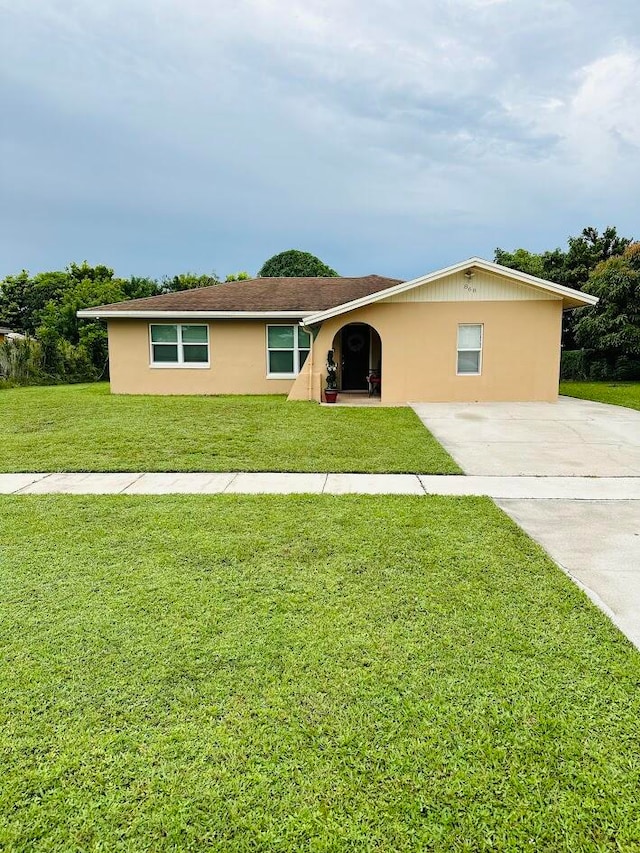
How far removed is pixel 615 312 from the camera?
22281 millimetres

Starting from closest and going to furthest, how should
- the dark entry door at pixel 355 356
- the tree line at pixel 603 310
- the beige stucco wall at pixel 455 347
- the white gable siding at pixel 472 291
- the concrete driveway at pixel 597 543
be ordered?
the concrete driveway at pixel 597 543, the white gable siding at pixel 472 291, the beige stucco wall at pixel 455 347, the dark entry door at pixel 355 356, the tree line at pixel 603 310

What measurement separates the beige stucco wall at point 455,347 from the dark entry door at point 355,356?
3552 mm

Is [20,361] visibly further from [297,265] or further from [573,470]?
[297,265]

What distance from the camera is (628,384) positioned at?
2114 cm

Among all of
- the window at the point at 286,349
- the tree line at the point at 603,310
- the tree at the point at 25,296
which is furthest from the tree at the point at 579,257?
the tree at the point at 25,296

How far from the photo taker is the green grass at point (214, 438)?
24.5 feet

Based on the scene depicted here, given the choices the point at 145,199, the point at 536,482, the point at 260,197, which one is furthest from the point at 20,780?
the point at 145,199

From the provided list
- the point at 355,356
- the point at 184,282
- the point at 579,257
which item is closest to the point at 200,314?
the point at 355,356

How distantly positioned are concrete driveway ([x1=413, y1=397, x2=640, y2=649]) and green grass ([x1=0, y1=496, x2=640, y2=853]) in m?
0.36

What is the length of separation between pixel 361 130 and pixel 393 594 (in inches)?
852

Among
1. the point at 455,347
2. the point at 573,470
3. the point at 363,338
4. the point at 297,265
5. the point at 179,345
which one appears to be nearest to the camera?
the point at 573,470

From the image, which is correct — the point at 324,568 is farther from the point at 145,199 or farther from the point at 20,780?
the point at 145,199

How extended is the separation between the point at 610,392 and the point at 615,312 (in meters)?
6.22

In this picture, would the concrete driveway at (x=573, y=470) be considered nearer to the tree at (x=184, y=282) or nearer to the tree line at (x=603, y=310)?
the tree line at (x=603, y=310)
